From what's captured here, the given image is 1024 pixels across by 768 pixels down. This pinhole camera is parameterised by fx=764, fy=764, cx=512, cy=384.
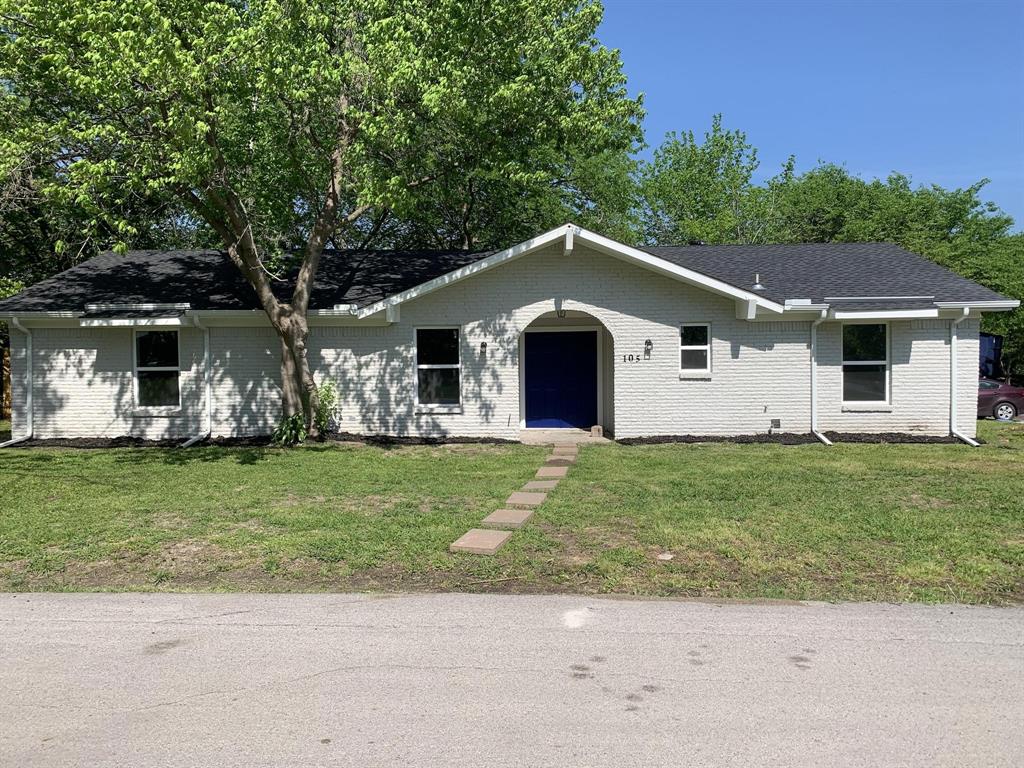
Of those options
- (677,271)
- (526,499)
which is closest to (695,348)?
(677,271)

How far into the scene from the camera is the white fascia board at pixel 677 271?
45.9 feet

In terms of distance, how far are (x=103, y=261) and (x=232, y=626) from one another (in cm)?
1567

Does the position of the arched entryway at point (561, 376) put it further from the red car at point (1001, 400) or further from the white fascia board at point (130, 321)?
the red car at point (1001, 400)

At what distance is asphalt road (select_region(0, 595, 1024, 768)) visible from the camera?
3.46 meters

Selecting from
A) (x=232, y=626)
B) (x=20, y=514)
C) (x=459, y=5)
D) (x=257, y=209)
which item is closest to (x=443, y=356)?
(x=257, y=209)

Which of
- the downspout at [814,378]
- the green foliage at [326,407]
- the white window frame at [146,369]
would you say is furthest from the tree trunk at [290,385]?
the downspout at [814,378]

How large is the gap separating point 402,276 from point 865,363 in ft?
32.1

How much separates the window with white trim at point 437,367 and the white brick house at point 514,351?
30mm

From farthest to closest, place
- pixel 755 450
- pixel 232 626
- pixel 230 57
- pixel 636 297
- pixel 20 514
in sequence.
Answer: pixel 636 297
pixel 755 450
pixel 230 57
pixel 20 514
pixel 232 626

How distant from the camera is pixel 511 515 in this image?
8.08 metres

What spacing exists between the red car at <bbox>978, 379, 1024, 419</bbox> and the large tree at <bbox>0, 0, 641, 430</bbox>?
12.0 metres

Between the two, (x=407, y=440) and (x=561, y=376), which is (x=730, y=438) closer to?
(x=561, y=376)

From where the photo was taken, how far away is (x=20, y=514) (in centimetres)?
838

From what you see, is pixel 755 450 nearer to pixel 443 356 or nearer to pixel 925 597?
pixel 443 356
